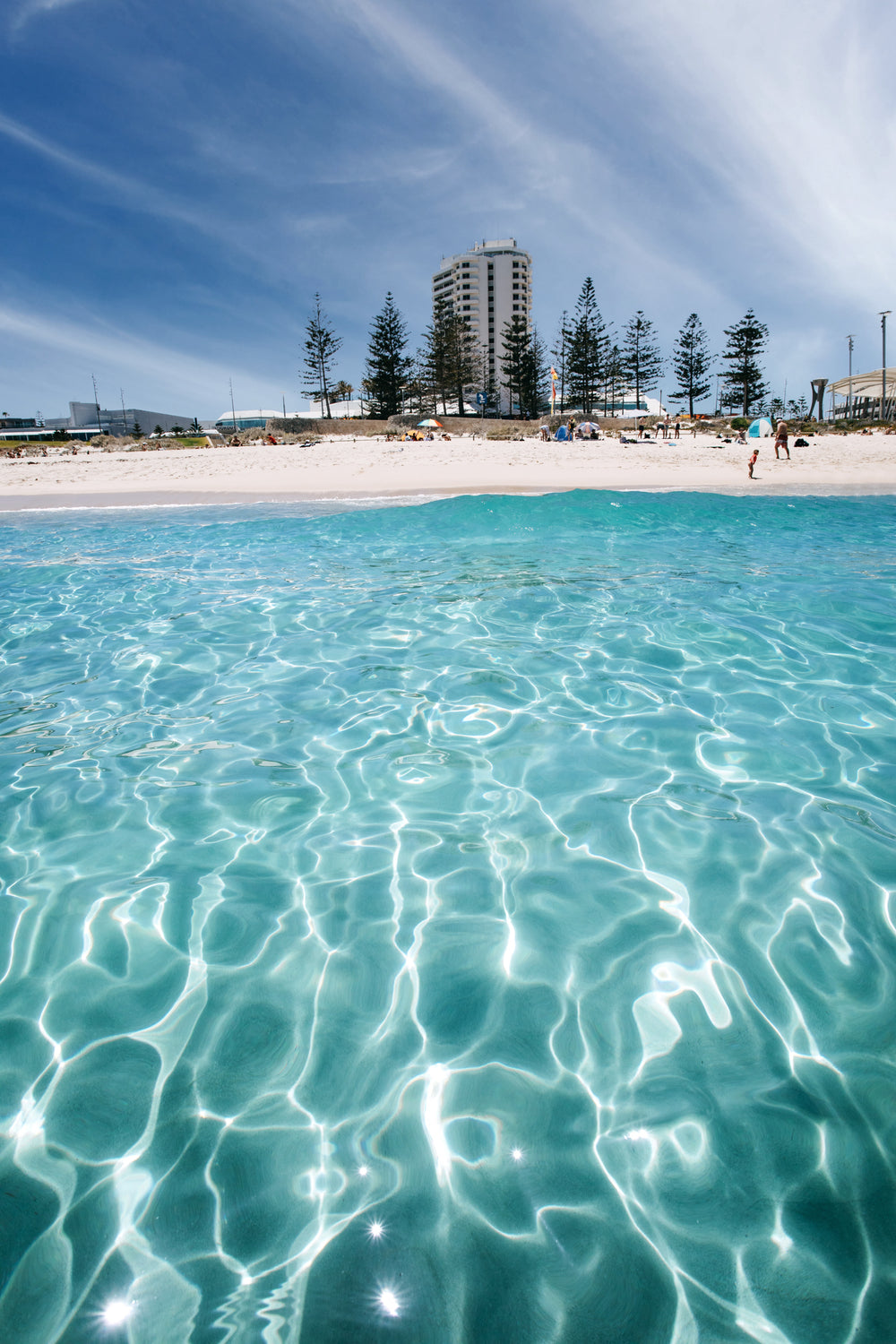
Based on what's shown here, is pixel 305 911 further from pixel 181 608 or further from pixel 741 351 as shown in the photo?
pixel 741 351

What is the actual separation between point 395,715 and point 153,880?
1.62 m

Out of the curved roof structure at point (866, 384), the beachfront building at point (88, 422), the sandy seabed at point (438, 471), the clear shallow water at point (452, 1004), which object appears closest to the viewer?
the clear shallow water at point (452, 1004)

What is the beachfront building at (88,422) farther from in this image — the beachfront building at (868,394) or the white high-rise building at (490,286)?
the beachfront building at (868,394)

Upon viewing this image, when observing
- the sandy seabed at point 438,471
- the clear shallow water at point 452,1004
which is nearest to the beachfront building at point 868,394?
the sandy seabed at point 438,471

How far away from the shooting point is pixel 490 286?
91.8 metres

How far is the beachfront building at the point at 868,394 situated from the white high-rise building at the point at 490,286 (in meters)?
51.2

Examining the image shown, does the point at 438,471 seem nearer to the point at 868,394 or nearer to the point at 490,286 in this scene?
the point at 868,394

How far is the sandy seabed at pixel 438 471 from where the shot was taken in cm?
1539

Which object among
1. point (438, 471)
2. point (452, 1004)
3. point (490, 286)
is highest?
point (490, 286)

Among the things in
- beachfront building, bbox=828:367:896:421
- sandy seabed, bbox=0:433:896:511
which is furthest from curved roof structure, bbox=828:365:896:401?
sandy seabed, bbox=0:433:896:511

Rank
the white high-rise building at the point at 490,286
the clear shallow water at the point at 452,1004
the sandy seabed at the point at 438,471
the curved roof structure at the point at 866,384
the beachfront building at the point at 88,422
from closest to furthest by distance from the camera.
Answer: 1. the clear shallow water at the point at 452,1004
2. the sandy seabed at the point at 438,471
3. the curved roof structure at the point at 866,384
4. the beachfront building at the point at 88,422
5. the white high-rise building at the point at 490,286

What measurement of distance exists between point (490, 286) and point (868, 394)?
64.1 meters

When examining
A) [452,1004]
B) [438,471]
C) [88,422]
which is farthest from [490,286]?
[452,1004]

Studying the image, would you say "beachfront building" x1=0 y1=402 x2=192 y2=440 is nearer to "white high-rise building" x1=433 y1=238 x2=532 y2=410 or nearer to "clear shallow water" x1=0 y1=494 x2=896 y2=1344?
"white high-rise building" x1=433 y1=238 x2=532 y2=410
